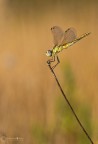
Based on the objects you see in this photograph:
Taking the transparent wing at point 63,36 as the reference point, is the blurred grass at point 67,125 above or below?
below

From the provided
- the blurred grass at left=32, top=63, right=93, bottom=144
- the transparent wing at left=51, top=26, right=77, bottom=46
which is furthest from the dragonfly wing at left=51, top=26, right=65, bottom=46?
the blurred grass at left=32, top=63, right=93, bottom=144

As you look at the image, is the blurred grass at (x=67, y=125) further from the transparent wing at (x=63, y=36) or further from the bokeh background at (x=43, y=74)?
the transparent wing at (x=63, y=36)

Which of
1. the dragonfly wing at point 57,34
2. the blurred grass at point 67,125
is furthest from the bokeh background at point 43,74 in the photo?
the dragonfly wing at point 57,34

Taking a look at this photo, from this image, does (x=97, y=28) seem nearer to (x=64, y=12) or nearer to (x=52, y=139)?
(x=64, y=12)

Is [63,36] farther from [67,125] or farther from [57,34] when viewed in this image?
[67,125]

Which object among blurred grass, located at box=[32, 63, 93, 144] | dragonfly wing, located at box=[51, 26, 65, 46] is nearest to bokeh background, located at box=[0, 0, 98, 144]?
blurred grass, located at box=[32, 63, 93, 144]

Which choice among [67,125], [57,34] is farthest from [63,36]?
[67,125]

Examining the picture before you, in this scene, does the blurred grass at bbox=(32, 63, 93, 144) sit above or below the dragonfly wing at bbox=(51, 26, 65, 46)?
below

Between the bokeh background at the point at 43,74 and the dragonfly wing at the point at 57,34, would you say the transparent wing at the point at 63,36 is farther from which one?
the bokeh background at the point at 43,74

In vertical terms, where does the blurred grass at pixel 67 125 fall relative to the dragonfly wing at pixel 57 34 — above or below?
below

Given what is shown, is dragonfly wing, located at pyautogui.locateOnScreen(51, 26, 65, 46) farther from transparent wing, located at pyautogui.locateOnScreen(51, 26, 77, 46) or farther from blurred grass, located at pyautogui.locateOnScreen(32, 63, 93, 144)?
blurred grass, located at pyautogui.locateOnScreen(32, 63, 93, 144)
